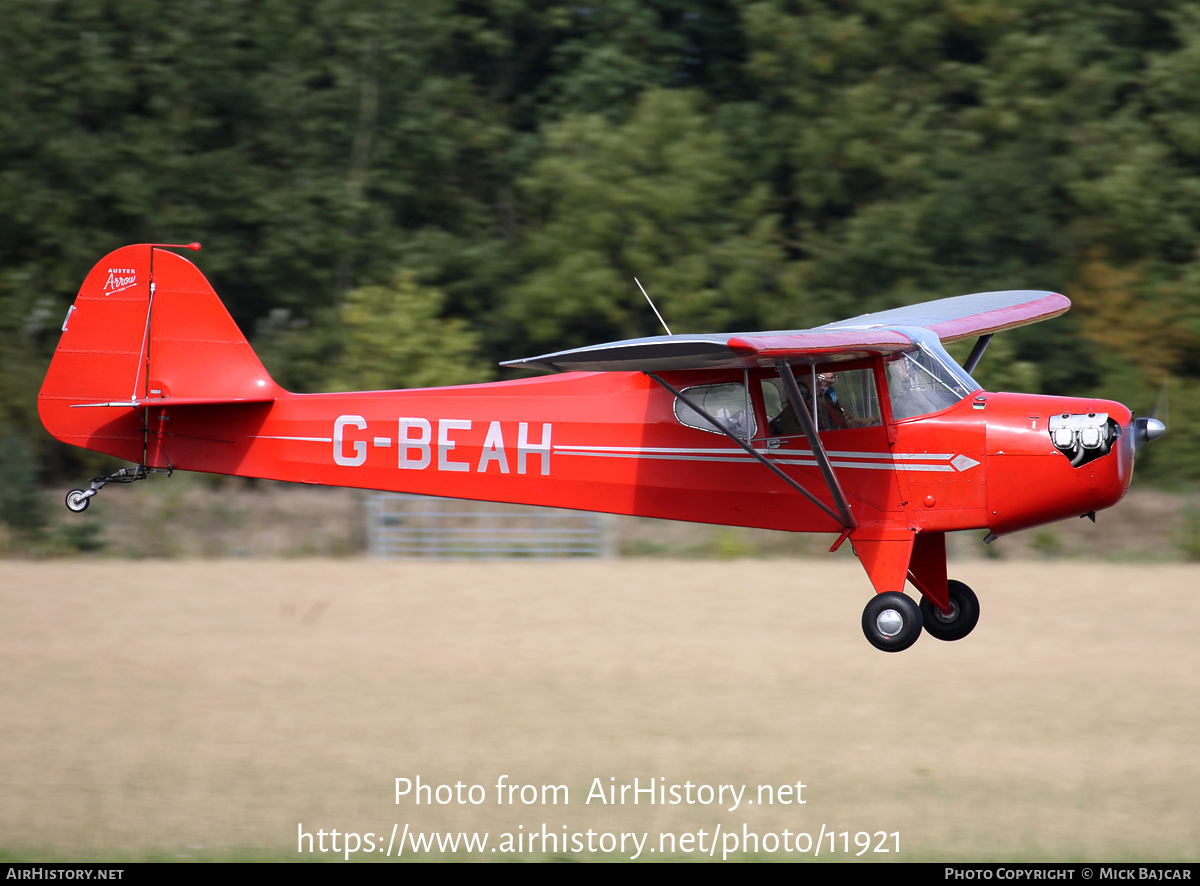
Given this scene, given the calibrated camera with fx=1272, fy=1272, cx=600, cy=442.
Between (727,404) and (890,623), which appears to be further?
(727,404)

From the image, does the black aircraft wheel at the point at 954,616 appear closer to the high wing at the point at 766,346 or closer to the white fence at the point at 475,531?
the high wing at the point at 766,346

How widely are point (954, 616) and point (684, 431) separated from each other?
249 cm

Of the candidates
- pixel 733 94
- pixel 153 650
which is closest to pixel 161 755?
pixel 153 650

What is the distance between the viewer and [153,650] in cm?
2159

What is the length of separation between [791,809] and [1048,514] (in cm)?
502

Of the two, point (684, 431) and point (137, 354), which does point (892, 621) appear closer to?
point (684, 431)

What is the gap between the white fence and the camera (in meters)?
25.8

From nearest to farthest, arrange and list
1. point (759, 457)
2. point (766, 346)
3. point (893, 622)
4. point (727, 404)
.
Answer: point (766, 346) < point (893, 622) < point (759, 457) < point (727, 404)

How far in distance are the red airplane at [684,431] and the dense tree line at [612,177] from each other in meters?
14.6

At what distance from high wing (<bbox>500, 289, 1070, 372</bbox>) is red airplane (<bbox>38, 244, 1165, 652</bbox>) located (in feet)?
0.09

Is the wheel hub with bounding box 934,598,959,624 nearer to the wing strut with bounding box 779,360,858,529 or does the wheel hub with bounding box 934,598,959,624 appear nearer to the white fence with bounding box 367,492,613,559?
the wing strut with bounding box 779,360,858,529

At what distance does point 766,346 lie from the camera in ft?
26.7

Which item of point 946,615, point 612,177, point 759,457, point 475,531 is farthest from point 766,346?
point 612,177

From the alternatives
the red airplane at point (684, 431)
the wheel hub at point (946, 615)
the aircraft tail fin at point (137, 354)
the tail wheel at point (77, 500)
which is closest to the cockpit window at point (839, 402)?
the red airplane at point (684, 431)
